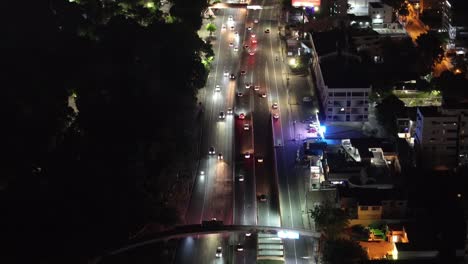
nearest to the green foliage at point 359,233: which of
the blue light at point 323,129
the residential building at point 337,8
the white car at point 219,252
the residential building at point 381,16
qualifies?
the white car at point 219,252

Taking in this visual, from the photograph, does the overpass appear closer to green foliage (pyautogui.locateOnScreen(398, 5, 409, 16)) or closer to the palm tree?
the palm tree

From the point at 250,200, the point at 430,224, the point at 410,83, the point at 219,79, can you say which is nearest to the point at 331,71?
the point at 410,83

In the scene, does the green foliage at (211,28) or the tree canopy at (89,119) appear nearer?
the tree canopy at (89,119)

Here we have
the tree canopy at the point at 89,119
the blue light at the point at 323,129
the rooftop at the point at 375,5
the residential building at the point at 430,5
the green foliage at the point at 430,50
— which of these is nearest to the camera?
the tree canopy at the point at 89,119

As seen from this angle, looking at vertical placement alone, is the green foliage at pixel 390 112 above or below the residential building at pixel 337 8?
below

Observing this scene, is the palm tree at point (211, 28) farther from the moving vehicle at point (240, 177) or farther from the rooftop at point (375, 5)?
the moving vehicle at point (240, 177)

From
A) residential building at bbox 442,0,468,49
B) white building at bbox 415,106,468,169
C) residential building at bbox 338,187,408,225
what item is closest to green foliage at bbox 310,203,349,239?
residential building at bbox 338,187,408,225

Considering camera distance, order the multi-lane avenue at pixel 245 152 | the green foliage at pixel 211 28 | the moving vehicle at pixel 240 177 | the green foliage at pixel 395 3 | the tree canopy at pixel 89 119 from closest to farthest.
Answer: the tree canopy at pixel 89 119, the multi-lane avenue at pixel 245 152, the moving vehicle at pixel 240 177, the green foliage at pixel 395 3, the green foliage at pixel 211 28

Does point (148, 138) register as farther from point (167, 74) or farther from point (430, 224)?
point (430, 224)
